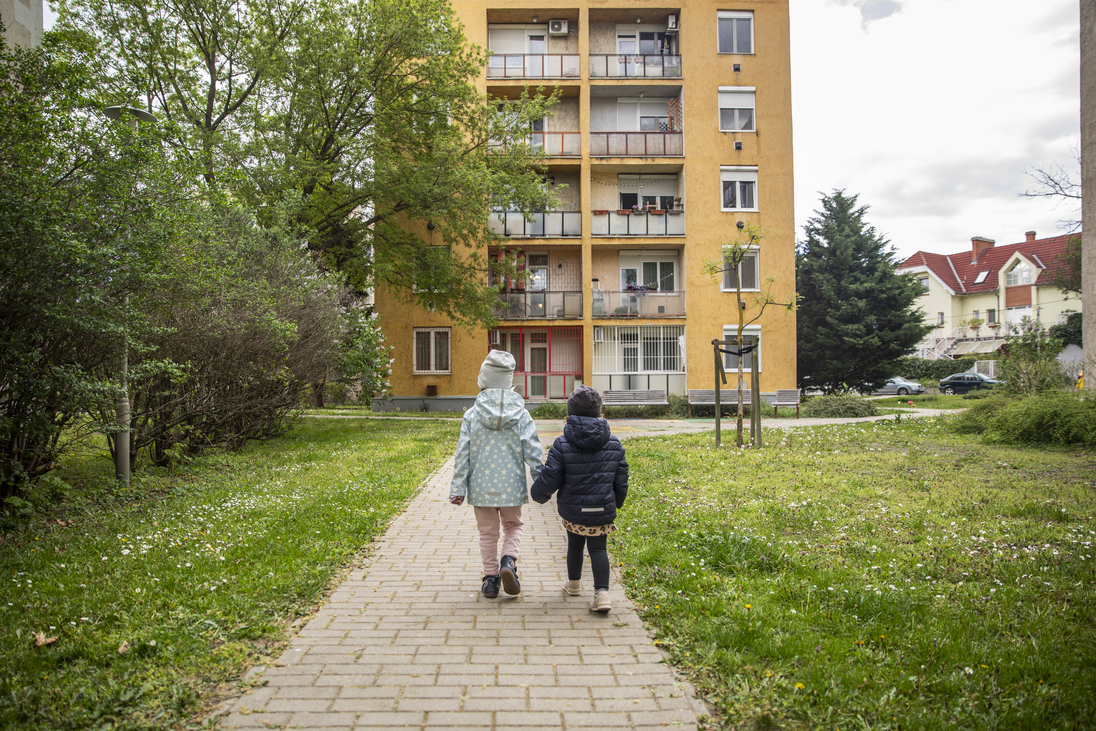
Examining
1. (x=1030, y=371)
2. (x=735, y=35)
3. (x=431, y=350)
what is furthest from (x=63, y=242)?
(x=735, y=35)

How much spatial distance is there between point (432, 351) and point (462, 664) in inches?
886

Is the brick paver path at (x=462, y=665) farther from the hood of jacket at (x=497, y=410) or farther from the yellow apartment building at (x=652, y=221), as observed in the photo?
the yellow apartment building at (x=652, y=221)

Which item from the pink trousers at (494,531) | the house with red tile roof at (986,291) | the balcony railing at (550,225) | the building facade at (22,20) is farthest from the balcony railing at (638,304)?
the house with red tile roof at (986,291)

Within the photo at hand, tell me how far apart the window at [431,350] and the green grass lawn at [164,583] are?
16.2 meters

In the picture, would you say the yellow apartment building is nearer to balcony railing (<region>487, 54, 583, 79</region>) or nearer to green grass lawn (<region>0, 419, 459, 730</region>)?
balcony railing (<region>487, 54, 583, 79</region>)

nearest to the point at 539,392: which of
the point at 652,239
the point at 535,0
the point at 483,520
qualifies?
the point at 652,239

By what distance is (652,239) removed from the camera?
2519cm

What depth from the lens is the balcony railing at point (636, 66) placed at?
25.7 m

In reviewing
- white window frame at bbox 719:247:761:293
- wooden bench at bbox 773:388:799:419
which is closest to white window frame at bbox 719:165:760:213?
white window frame at bbox 719:247:761:293

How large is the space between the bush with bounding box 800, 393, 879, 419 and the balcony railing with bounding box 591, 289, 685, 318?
6.05 m

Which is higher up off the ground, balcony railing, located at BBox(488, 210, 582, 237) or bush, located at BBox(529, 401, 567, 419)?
balcony railing, located at BBox(488, 210, 582, 237)

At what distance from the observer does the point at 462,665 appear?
11.1ft

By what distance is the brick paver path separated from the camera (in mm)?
2875

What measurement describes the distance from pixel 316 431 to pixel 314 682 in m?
14.3
